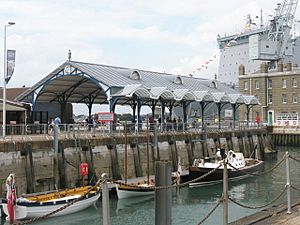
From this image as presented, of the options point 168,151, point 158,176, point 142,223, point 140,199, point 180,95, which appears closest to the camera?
point 158,176

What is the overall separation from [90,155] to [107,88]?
9.41m

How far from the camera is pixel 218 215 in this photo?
21.0 m

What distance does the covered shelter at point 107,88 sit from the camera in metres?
36.5

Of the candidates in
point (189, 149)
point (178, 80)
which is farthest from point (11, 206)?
point (178, 80)

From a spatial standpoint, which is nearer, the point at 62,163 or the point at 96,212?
the point at 96,212

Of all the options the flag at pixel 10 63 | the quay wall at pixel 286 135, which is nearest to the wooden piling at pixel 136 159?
the flag at pixel 10 63

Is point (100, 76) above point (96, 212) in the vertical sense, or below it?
above

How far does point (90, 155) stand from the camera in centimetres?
2800

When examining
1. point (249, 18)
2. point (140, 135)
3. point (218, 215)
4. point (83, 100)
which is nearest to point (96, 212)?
point (218, 215)

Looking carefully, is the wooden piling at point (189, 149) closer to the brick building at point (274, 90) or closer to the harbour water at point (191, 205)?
the harbour water at point (191, 205)

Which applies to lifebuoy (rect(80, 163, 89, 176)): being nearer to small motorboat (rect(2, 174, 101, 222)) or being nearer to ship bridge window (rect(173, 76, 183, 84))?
small motorboat (rect(2, 174, 101, 222))

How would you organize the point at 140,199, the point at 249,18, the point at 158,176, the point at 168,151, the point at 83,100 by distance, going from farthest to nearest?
the point at 249,18 → the point at 83,100 → the point at 168,151 → the point at 140,199 → the point at 158,176

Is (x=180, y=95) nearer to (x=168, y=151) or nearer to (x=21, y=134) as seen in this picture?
(x=168, y=151)

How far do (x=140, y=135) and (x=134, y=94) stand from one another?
414 cm
